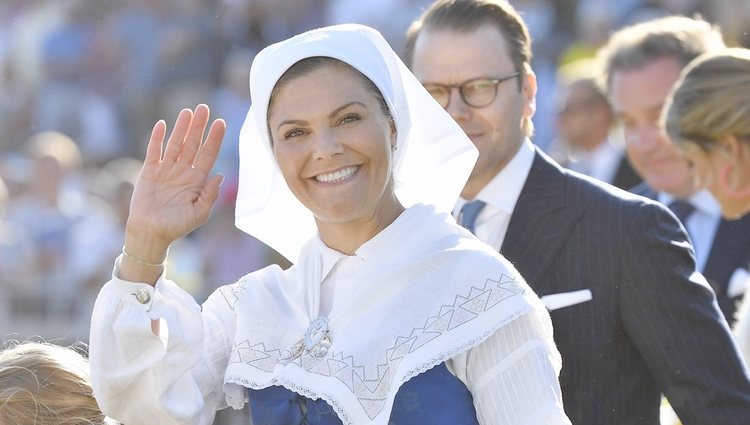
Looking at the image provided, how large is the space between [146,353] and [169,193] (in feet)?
1.20

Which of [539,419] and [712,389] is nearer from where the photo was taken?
[539,419]

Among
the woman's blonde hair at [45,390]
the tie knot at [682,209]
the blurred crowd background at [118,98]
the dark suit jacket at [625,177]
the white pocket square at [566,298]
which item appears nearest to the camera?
the woman's blonde hair at [45,390]

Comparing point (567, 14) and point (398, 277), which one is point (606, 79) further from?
point (567, 14)

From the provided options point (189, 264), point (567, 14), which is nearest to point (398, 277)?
point (189, 264)

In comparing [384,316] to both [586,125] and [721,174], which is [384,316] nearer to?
[721,174]

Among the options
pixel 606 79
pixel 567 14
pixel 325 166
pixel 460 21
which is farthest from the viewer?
pixel 567 14

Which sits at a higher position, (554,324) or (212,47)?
(212,47)

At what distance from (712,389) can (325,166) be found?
1.18 metres

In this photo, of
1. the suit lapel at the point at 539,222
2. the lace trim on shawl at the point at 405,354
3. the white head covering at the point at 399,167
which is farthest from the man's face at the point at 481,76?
the lace trim on shawl at the point at 405,354

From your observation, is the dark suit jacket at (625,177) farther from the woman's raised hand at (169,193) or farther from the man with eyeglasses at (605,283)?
the woman's raised hand at (169,193)

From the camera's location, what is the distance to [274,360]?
335 cm

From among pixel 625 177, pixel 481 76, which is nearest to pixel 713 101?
pixel 481 76

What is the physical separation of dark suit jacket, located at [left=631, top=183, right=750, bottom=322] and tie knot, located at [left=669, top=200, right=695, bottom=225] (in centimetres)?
48

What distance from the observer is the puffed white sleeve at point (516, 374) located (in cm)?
308
